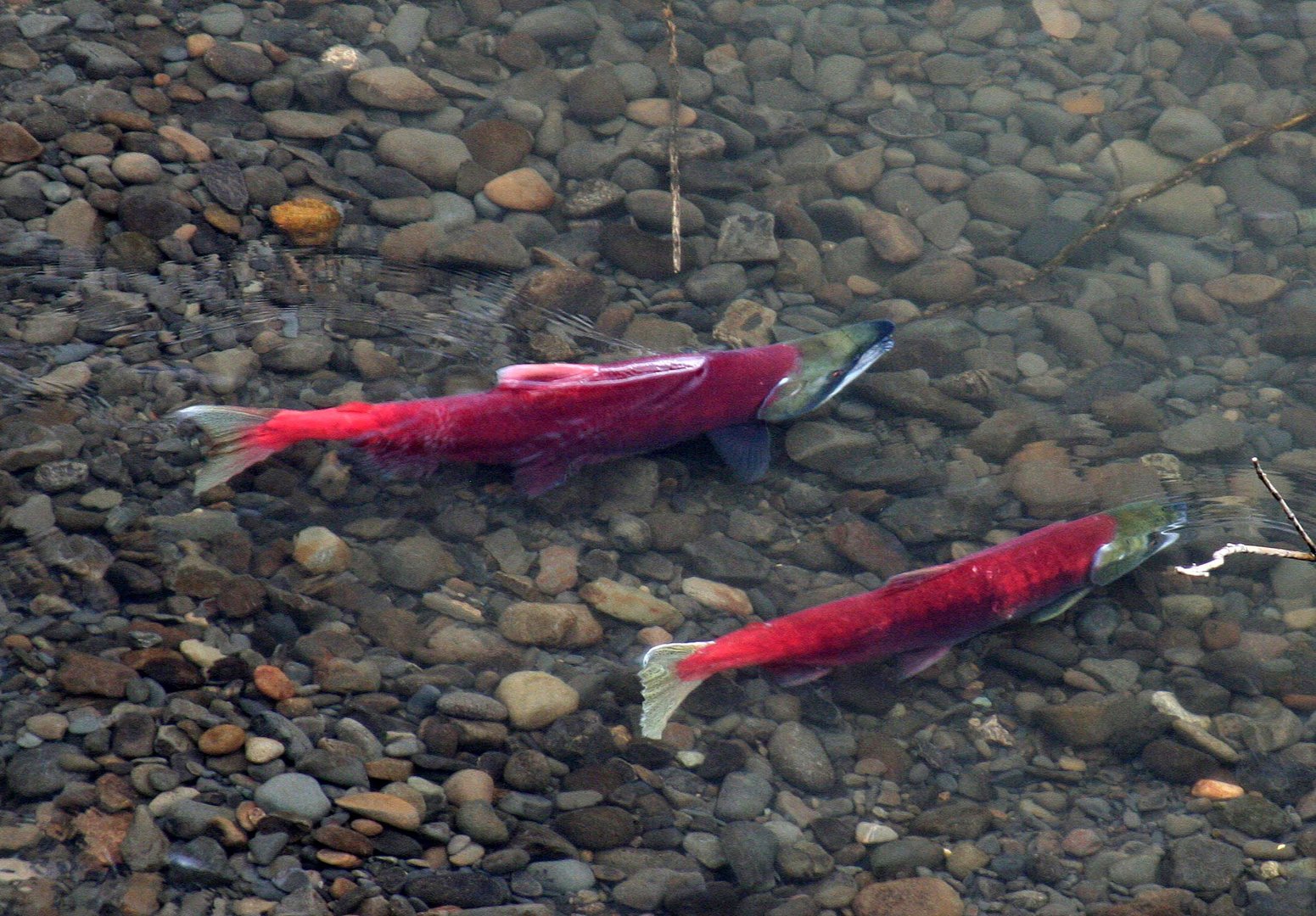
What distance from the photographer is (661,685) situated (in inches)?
148

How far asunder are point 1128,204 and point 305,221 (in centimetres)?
425

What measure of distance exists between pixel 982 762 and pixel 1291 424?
246 centimetres

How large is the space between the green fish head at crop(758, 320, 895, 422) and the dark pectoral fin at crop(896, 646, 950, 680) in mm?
1141

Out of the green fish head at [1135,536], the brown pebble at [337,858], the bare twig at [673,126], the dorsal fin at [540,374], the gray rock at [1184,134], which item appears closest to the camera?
the brown pebble at [337,858]

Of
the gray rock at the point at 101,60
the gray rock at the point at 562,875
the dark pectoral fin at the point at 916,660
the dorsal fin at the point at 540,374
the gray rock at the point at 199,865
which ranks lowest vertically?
the gray rock at the point at 562,875

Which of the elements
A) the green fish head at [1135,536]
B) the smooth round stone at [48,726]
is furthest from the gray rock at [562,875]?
the green fish head at [1135,536]

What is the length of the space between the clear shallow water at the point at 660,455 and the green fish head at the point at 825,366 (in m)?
0.13

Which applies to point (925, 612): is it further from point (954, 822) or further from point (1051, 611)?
point (954, 822)

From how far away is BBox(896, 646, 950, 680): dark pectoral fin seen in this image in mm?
4082

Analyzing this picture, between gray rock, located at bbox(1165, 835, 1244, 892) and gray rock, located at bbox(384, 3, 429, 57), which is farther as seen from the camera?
gray rock, located at bbox(384, 3, 429, 57)

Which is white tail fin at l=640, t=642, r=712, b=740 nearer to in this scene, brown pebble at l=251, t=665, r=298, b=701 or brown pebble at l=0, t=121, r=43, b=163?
brown pebble at l=251, t=665, r=298, b=701

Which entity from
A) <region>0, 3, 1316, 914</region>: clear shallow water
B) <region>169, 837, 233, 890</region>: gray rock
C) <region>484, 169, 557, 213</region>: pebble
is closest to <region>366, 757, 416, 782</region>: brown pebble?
<region>0, 3, 1316, 914</region>: clear shallow water

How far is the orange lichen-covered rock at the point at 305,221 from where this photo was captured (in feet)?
16.1

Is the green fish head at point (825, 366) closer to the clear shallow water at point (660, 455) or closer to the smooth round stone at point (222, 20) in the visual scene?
the clear shallow water at point (660, 455)
